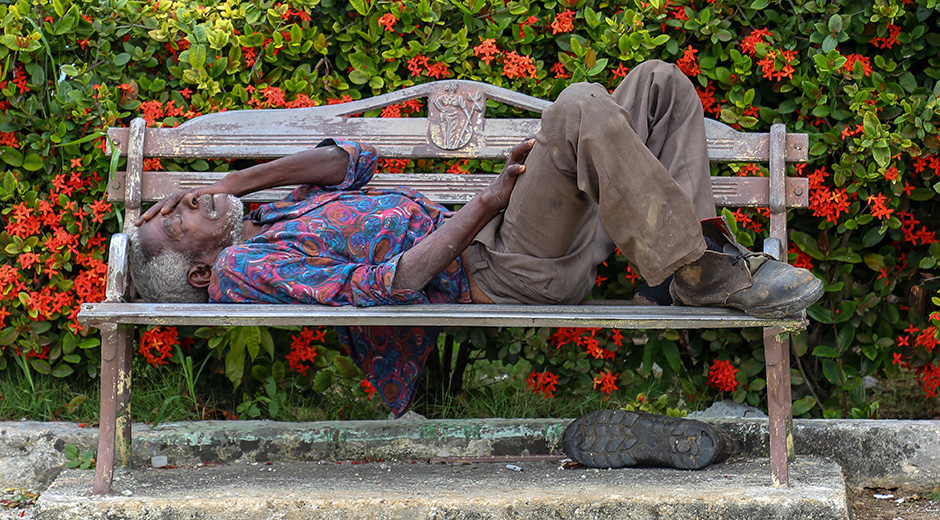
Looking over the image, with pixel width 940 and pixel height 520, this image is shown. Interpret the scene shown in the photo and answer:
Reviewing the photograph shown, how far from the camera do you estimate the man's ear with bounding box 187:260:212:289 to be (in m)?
3.08

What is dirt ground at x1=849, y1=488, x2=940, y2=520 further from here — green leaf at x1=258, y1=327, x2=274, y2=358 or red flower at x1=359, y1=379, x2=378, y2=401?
green leaf at x1=258, y1=327, x2=274, y2=358

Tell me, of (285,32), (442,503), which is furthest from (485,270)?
(285,32)

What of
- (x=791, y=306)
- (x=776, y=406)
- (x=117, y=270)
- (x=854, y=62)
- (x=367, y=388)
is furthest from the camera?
(x=367, y=388)

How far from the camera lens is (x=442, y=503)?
2.67m

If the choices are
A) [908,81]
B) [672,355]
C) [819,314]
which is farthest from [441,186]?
[908,81]

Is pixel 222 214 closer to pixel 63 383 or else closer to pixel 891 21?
pixel 63 383

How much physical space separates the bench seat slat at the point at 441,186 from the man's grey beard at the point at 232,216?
0.25 m

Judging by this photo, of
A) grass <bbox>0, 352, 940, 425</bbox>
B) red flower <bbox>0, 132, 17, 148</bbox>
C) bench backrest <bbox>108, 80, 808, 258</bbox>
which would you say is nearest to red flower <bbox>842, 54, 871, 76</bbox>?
Result: bench backrest <bbox>108, 80, 808, 258</bbox>

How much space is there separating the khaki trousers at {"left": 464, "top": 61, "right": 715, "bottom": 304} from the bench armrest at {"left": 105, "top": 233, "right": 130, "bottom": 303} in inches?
42.0

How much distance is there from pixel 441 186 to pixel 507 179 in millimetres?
624

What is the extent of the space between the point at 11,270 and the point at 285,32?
51.9 inches

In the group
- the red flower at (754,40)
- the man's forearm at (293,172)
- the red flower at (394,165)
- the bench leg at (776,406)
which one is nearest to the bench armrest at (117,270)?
the man's forearm at (293,172)

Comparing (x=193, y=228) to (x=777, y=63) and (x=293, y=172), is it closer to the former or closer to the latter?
(x=293, y=172)

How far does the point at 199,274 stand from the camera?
310 centimetres
